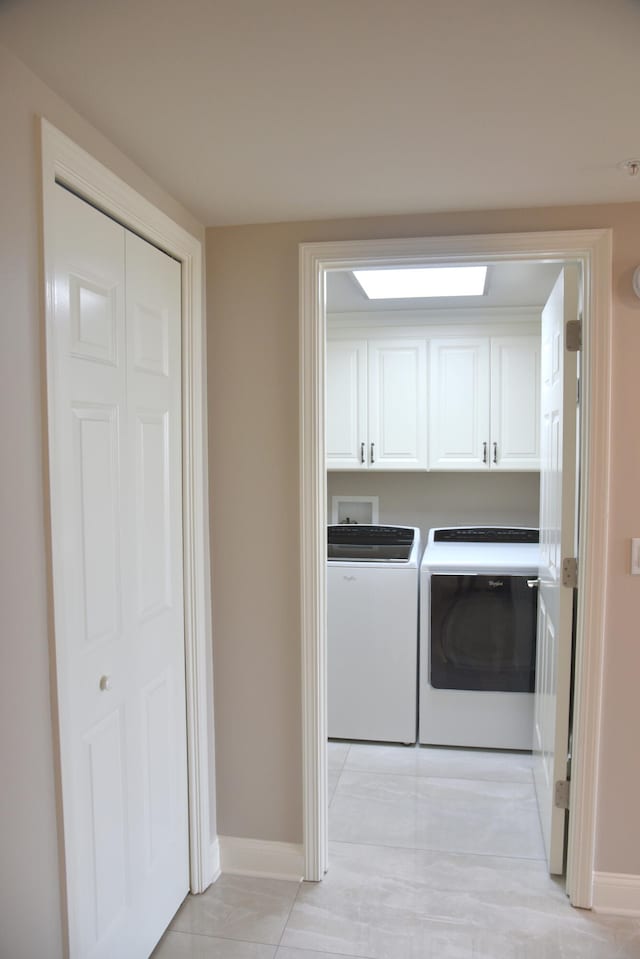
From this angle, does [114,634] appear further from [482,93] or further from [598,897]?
[598,897]

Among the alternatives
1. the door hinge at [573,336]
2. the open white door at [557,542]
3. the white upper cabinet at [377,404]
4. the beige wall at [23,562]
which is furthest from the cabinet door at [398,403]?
the beige wall at [23,562]

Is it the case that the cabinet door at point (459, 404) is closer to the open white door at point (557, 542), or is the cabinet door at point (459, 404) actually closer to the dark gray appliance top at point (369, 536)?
the dark gray appliance top at point (369, 536)

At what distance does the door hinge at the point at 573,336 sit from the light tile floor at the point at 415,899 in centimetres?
175

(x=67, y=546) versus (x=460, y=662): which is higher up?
(x=67, y=546)

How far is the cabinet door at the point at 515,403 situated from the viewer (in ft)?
11.7

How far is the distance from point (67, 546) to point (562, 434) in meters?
1.55

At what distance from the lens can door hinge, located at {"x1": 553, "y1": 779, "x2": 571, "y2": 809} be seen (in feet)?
7.47

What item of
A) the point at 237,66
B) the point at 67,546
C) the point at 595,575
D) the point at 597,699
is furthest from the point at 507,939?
the point at 237,66

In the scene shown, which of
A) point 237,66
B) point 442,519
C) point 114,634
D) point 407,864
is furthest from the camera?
point 442,519

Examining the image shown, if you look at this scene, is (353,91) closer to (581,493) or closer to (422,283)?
(581,493)

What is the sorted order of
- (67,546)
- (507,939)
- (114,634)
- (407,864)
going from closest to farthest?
(67,546) → (114,634) → (507,939) → (407,864)

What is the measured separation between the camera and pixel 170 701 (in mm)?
2070

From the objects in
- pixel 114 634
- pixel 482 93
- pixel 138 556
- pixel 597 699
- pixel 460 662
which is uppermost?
pixel 482 93

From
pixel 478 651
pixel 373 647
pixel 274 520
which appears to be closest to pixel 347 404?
pixel 373 647
